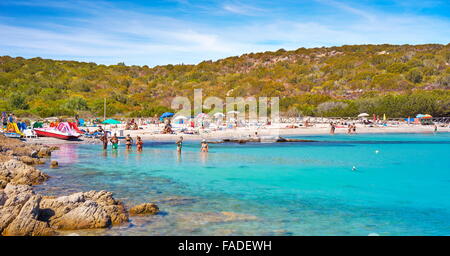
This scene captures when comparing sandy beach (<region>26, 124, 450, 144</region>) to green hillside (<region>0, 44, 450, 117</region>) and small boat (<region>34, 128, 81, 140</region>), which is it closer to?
small boat (<region>34, 128, 81, 140</region>)

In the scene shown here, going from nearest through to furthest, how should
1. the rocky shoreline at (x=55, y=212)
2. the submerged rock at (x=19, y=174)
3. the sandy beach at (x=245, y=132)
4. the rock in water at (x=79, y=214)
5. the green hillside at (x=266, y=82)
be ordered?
the rocky shoreline at (x=55, y=212)
the rock in water at (x=79, y=214)
the submerged rock at (x=19, y=174)
the sandy beach at (x=245, y=132)
the green hillside at (x=266, y=82)

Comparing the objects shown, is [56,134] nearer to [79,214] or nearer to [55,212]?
[55,212]

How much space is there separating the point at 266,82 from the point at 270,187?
68734 mm

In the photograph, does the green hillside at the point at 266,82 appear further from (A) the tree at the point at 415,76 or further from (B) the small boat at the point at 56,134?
(B) the small boat at the point at 56,134

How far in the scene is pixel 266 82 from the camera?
8456 cm

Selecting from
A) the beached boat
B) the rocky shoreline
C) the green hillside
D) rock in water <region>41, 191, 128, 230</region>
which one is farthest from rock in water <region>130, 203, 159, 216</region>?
the green hillside

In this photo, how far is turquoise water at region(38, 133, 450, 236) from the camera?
36.7 ft

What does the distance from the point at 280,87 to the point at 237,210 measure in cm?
6981

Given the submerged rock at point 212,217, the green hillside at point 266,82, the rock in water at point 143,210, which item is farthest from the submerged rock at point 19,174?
the green hillside at point 266,82

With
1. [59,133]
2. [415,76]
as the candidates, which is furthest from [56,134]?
[415,76]

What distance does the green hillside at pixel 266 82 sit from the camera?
60938mm

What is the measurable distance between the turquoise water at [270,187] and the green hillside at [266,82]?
31.8m

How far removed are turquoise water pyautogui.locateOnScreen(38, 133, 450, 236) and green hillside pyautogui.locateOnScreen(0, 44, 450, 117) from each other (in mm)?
31818
